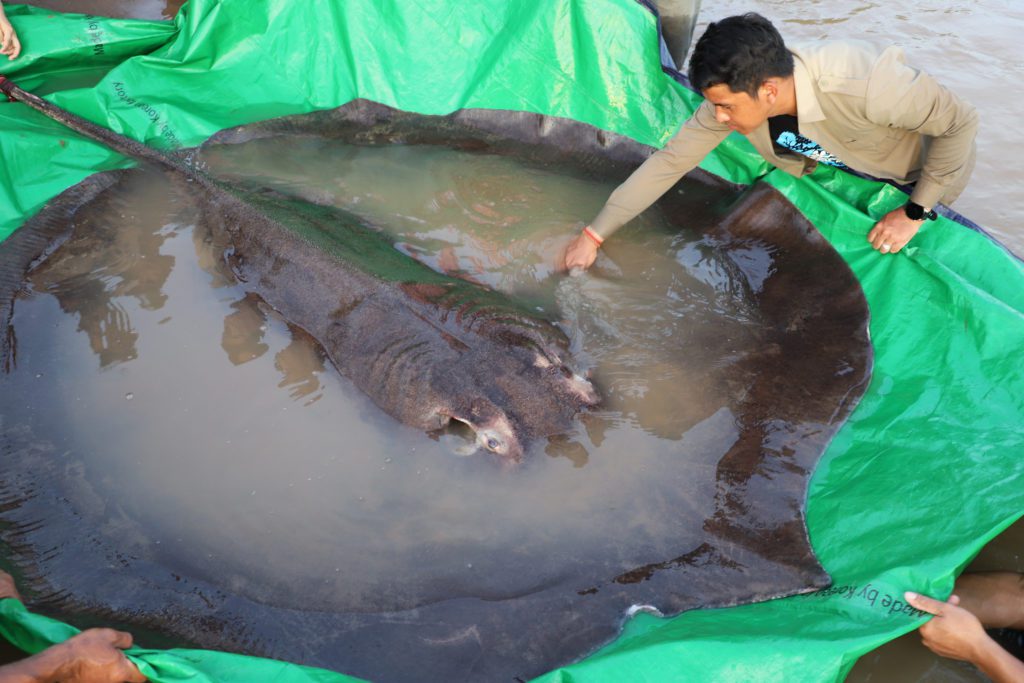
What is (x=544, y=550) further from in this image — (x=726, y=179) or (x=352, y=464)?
(x=726, y=179)

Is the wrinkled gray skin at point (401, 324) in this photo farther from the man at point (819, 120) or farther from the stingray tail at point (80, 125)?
the man at point (819, 120)

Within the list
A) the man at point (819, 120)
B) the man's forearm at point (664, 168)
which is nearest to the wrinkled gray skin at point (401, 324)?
the man's forearm at point (664, 168)

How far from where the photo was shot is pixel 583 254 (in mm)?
4348

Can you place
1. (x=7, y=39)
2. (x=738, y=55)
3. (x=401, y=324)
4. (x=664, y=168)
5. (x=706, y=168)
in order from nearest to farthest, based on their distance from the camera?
(x=738, y=55) → (x=401, y=324) → (x=664, y=168) → (x=706, y=168) → (x=7, y=39)

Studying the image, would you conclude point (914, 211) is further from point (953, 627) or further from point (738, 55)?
point (953, 627)

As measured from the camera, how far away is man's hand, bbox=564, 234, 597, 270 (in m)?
4.34

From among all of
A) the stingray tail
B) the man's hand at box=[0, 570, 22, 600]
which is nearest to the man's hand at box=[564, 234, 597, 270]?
the stingray tail

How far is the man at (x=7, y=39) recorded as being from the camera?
15.9 feet

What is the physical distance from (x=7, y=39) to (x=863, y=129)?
5.53 meters

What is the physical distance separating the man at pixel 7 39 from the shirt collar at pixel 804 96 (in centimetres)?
506

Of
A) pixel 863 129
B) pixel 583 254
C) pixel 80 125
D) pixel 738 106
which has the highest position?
pixel 738 106

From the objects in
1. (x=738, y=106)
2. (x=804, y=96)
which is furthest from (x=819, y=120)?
(x=738, y=106)

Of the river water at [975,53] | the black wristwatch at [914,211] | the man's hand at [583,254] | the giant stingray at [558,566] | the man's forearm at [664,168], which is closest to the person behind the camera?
the giant stingray at [558,566]

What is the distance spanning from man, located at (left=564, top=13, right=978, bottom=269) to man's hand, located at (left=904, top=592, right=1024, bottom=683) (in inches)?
82.4
